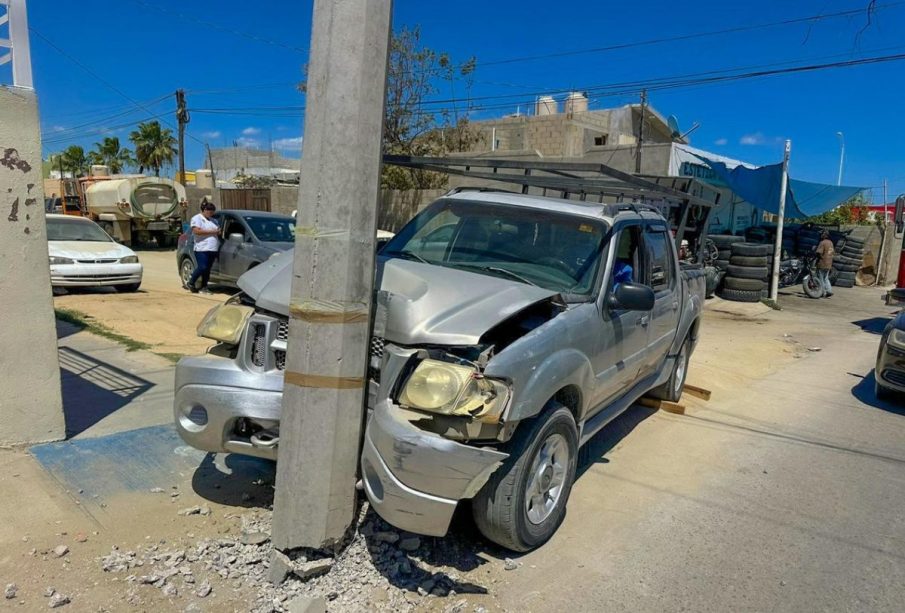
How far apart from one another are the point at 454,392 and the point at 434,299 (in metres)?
0.62

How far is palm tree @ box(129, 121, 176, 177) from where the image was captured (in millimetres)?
51406

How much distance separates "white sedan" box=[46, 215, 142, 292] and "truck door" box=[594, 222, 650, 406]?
34.1 ft

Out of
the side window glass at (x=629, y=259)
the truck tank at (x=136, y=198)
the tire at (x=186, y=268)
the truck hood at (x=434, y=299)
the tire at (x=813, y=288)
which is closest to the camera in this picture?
the truck hood at (x=434, y=299)

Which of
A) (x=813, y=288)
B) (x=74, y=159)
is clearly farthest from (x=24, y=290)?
(x=74, y=159)

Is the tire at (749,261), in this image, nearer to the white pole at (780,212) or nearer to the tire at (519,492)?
the white pole at (780,212)

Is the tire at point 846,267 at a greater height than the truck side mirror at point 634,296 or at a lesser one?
greater

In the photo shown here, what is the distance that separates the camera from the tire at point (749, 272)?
51.2ft

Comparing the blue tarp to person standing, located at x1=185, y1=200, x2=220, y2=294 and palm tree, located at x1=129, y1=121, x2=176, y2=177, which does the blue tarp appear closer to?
person standing, located at x1=185, y1=200, x2=220, y2=294

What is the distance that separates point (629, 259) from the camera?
5066 millimetres

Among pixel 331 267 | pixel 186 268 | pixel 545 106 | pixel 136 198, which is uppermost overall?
pixel 545 106

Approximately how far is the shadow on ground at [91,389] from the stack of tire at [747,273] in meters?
13.8

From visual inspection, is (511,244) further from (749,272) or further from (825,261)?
(825,261)

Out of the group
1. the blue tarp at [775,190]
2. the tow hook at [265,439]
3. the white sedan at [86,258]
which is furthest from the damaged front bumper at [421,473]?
the blue tarp at [775,190]

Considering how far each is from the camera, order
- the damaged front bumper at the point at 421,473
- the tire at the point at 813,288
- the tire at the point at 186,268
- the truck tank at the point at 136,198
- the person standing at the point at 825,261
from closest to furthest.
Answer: the damaged front bumper at the point at 421,473, the tire at the point at 186,268, the person standing at the point at 825,261, the tire at the point at 813,288, the truck tank at the point at 136,198
